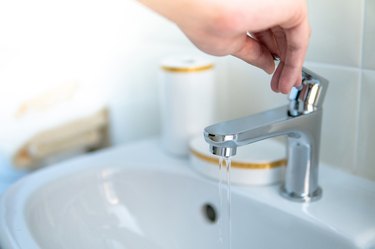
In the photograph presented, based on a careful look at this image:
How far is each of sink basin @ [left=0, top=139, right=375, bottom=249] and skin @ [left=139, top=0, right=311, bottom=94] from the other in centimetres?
16

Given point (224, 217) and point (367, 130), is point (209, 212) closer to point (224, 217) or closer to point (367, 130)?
point (224, 217)

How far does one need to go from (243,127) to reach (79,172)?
29 cm

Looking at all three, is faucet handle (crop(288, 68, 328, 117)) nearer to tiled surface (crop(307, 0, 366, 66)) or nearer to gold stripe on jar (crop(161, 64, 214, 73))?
tiled surface (crop(307, 0, 366, 66))

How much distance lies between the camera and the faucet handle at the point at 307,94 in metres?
0.55

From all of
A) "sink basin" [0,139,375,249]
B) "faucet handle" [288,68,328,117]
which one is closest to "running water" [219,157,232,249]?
"sink basin" [0,139,375,249]

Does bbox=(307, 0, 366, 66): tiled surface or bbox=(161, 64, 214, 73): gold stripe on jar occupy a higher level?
bbox=(307, 0, 366, 66): tiled surface

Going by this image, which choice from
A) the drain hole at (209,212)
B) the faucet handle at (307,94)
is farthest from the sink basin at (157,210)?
the faucet handle at (307,94)

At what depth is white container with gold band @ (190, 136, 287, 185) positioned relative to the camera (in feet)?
2.05

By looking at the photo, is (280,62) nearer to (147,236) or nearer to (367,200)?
(367,200)

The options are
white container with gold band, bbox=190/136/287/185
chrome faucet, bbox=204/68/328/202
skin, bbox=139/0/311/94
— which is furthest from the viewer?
white container with gold band, bbox=190/136/287/185

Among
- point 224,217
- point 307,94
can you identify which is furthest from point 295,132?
point 224,217

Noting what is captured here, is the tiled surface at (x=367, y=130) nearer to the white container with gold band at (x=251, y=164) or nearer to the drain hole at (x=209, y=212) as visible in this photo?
the white container with gold band at (x=251, y=164)

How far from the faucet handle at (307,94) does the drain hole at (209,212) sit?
0.60 ft

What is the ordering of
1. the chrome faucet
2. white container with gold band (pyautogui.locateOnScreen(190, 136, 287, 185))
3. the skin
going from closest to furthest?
the skin → the chrome faucet → white container with gold band (pyautogui.locateOnScreen(190, 136, 287, 185))
